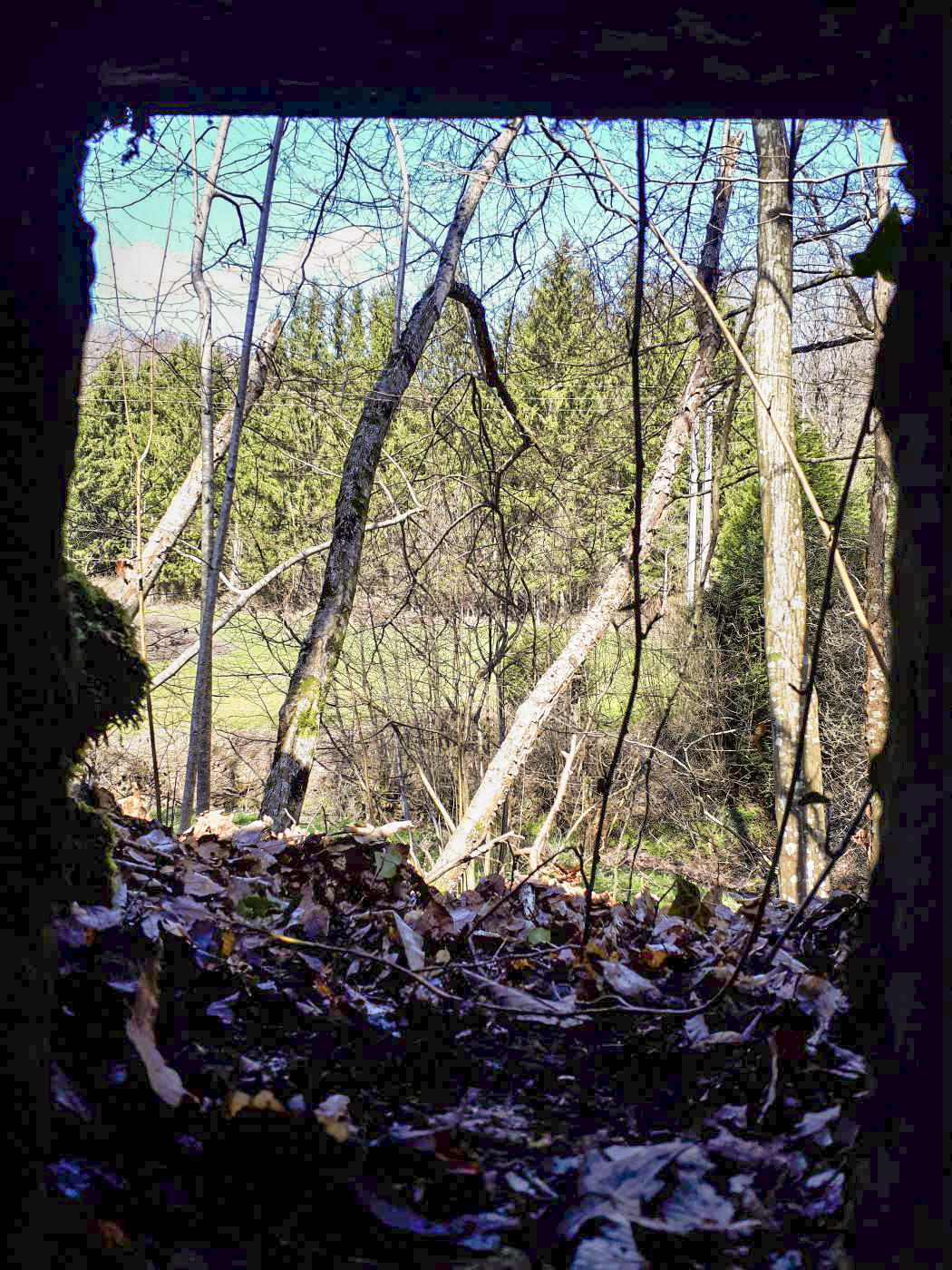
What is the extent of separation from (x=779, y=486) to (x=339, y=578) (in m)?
4.74

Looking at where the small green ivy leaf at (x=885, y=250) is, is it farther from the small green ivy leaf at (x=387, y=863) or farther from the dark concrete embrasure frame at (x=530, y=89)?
the small green ivy leaf at (x=387, y=863)

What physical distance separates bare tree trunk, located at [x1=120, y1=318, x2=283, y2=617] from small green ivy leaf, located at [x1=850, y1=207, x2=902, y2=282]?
21.5 ft

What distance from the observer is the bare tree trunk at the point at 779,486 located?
8328 mm

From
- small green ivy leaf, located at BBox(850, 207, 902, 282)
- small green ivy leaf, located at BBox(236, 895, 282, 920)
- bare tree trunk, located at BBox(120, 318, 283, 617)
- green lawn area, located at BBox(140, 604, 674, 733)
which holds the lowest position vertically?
small green ivy leaf, located at BBox(236, 895, 282, 920)

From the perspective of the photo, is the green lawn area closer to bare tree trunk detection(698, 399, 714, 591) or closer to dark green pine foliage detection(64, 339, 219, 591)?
dark green pine foliage detection(64, 339, 219, 591)

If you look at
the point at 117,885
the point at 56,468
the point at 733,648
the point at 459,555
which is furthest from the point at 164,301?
the point at 733,648

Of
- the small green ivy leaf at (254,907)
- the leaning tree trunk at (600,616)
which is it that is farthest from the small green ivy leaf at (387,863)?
the leaning tree trunk at (600,616)

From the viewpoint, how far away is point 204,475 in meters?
6.26

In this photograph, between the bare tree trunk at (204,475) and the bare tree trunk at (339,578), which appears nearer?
the bare tree trunk at (204,475)

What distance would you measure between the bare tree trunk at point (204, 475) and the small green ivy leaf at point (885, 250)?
466 centimetres

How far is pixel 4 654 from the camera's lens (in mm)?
924

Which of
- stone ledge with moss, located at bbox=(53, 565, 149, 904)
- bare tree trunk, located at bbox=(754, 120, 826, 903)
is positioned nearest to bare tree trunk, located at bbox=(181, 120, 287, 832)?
stone ledge with moss, located at bbox=(53, 565, 149, 904)

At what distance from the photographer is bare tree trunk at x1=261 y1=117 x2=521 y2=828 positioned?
225 inches

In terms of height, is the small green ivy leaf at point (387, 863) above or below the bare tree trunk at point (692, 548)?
below
